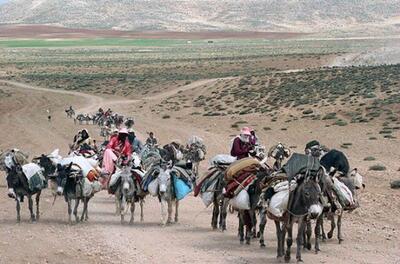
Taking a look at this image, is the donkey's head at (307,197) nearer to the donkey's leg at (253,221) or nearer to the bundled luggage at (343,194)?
the bundled luggage at (343,194)

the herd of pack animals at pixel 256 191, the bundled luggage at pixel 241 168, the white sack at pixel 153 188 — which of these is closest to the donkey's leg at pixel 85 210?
the herd of pack animals at pixel 256 191

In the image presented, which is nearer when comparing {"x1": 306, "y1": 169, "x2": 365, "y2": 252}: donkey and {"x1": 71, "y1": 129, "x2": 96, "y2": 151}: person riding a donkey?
{"x1": 306, "y1": 169, "x2": 365, "y2": 252}: donkey

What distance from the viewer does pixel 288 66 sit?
320 ft

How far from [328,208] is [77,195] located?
701cm

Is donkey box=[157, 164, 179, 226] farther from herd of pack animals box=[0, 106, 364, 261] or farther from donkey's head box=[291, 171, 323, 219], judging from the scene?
donkey's head box=[291, 171, 323, 219]

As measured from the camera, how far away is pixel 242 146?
61.3 ft

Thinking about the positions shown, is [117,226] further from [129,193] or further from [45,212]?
[45,212]

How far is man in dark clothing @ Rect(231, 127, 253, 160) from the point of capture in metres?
18.6

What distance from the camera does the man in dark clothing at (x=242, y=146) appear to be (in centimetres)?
1856

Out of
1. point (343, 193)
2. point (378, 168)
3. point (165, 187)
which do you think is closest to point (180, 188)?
point (165, 187)

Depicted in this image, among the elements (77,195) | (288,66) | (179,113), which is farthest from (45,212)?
(288,66)

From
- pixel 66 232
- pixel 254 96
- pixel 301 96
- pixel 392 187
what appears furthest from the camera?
pixel 254 96

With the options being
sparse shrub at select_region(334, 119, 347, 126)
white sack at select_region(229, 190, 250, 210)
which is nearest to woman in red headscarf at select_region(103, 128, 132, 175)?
white sack at select_region(229, 190, 250, 210)

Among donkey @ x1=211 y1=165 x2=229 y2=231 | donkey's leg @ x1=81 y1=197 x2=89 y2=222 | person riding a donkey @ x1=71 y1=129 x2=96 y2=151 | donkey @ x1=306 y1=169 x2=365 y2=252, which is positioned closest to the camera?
donkey @ x1=306 y1=169 x2=365 y2=252
